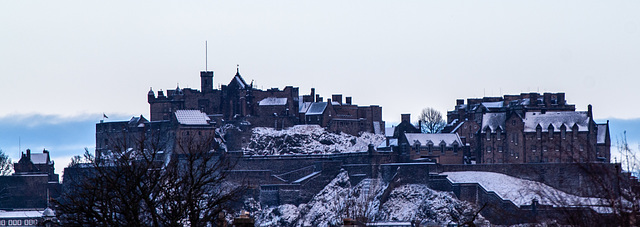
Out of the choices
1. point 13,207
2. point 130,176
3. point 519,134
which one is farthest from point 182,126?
point 130,176

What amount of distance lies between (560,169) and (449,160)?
11.0 metres

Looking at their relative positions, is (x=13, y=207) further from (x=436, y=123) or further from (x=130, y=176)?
(x=130, y=176)

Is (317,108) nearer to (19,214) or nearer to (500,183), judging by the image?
(500,183)

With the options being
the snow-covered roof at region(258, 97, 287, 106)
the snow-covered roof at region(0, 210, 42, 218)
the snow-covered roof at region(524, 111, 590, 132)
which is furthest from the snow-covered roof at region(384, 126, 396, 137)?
the snow-covered roof at region(0, 210, 42, 218)

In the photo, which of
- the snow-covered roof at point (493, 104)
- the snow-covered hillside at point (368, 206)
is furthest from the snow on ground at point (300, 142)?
the snow-covered roof at point (493, 104)

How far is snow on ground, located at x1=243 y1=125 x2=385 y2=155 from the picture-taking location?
124312 mm

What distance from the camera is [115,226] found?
2667cm

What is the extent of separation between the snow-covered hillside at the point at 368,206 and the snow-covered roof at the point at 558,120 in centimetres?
1302

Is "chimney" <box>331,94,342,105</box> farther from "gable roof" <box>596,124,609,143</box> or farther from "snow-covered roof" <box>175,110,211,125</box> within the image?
"gable roof" <box>596,124,609,143</box>

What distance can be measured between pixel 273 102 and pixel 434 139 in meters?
21.5

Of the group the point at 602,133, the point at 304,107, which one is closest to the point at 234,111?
the point at 304,107

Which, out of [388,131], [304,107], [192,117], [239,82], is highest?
[239,82]

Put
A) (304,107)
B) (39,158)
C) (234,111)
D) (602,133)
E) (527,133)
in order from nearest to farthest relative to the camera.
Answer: (602,133) → (527,133) → (234,111) → (304,107) → (39,158)

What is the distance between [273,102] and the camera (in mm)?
129625
